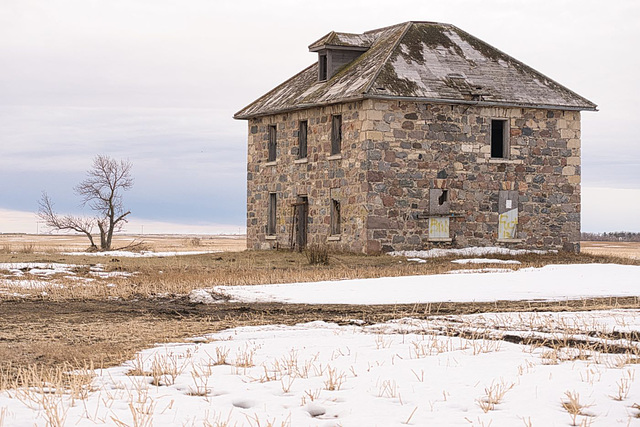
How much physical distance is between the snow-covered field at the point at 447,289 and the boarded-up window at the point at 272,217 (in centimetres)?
1590

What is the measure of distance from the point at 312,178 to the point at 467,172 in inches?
221

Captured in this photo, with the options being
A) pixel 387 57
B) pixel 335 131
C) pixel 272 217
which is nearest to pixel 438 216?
pixel 335 131

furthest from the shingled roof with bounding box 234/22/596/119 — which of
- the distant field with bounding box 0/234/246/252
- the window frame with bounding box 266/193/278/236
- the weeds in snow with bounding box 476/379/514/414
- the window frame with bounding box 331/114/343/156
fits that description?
the weeds in snow with bounding box 476/379/514/414

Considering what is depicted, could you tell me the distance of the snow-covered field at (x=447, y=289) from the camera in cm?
1755

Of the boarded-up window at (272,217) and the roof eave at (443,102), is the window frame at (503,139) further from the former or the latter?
the boarded-up window at (272,217)

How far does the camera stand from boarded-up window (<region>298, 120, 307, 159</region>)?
34969 millimetres

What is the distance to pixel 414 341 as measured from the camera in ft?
35.6

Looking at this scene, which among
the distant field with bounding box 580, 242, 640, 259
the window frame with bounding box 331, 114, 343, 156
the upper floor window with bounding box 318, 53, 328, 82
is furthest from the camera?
the distant field with bounding box 580, 242, 640, 259

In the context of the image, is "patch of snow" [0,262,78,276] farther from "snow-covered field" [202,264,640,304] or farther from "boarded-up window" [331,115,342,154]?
"boarded-up window" [331,115,342,154]

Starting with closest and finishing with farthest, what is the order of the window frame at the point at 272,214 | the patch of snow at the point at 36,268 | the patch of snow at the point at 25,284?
the patch of snow at the point at 25,284
the patch of snow at the point at 36,268
the window frame at the point at 272,214

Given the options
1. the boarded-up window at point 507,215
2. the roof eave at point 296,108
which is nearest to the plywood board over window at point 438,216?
the boarded-up window at point 507,215

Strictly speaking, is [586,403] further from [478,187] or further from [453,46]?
[453,46]

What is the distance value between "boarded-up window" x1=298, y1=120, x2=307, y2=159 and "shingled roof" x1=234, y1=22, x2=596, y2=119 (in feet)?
2.52

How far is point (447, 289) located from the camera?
1875 cm
